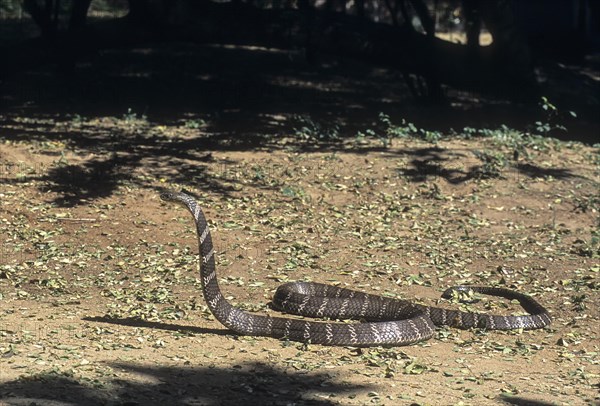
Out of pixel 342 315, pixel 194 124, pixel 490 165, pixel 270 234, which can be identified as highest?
pixel 194 124

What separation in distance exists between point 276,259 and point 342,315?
5.50 feet

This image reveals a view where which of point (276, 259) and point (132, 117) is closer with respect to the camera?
point (276, 259)

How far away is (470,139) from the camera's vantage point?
584 inches

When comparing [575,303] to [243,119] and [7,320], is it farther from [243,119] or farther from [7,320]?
[243,119]

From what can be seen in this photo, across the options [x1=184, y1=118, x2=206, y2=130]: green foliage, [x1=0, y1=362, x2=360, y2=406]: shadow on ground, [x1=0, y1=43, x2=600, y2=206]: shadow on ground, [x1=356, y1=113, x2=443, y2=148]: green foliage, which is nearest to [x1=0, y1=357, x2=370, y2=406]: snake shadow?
[x1=0, y1=362, x2=360, y2=406]: shadow on ground

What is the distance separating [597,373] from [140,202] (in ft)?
18.2

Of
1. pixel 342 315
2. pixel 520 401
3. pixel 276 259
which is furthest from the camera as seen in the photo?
pixel 276 259

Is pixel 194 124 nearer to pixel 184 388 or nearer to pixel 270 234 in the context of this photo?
pixel 270 234

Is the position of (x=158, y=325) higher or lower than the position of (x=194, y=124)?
lower

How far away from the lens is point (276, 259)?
10430mm

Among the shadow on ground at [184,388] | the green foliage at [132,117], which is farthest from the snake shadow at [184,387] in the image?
the green foliage at [132,117]

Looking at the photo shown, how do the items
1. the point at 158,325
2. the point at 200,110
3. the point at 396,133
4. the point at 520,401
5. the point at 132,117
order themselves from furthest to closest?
1. the point at 200,110
2. the point at 132,117
3. the point at 396,133
4. the point at 158,325
5. the point at 520,401

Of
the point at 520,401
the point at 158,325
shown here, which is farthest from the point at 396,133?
the point at 520,401

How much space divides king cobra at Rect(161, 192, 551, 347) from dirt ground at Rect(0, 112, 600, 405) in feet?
0.36
